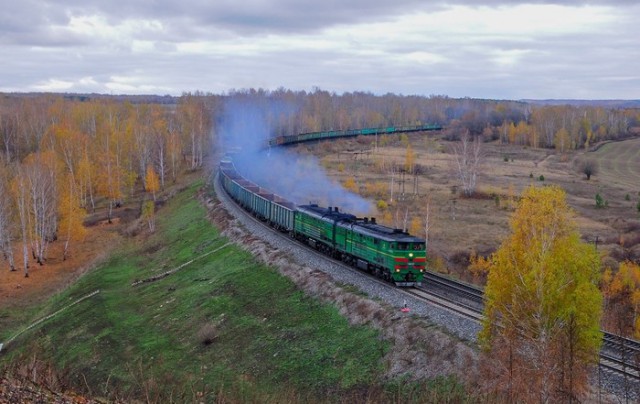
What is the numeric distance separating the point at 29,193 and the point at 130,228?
1265 centimetres

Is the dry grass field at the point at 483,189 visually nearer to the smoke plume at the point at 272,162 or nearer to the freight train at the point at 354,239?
the smoke plume at the point at 272,162

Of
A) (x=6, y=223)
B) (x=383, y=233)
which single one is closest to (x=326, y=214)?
(x=383, y=233)

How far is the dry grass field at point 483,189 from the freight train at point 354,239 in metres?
9.71

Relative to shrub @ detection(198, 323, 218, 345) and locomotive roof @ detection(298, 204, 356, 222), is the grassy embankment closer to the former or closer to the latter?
shrub @ detection(198, 323, 218, 345)

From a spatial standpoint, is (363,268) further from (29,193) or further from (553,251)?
(29,193)

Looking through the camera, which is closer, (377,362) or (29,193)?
(377,362)

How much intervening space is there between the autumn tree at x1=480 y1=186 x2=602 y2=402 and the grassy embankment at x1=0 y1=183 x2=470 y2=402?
3242 mm

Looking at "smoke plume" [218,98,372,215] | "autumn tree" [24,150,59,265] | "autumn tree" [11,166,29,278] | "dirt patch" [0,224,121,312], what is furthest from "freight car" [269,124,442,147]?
"autumn tree" [11,166,29,278]

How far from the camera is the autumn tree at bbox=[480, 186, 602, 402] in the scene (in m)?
19.0

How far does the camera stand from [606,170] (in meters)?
123

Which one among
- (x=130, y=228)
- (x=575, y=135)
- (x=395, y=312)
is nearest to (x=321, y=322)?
(x=395, y=312)

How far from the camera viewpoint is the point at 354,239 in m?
37.4

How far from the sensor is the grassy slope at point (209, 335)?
26.7 meters

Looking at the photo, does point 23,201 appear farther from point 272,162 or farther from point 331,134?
point 331,134
